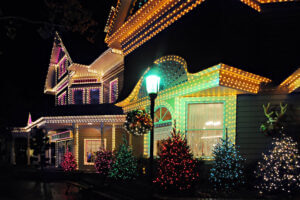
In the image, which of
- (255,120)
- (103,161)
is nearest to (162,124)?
(255,120)

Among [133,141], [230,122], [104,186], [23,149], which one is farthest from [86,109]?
[23,149]

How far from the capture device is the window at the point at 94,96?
72.2 ft

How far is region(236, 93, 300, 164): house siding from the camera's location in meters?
10.3

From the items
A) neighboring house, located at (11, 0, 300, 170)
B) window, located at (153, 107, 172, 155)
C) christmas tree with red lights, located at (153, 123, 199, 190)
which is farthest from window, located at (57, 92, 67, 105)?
christmas tree with red lights, located at (153, 123, 199, 190)

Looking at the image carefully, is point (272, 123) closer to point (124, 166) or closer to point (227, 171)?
point (227, 171)

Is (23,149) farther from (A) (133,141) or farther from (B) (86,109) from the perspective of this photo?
(A) (133,141)

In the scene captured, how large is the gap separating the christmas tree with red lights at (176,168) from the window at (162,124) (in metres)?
2.72

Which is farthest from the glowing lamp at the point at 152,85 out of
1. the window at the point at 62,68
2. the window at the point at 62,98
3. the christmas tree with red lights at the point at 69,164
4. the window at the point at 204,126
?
the window at the point at 62,68

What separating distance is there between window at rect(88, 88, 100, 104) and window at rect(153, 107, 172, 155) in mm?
9307

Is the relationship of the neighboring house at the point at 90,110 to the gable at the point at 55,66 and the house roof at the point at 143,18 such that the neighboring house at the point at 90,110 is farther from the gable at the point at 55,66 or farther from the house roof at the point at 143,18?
the gable at the point at 55,66

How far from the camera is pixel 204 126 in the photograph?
11.4 metres

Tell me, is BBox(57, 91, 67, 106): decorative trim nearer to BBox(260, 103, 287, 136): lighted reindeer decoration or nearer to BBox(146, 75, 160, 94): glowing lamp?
BBox(146, 75, 160, 94): glowing lamp

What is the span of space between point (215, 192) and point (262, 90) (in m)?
3.78

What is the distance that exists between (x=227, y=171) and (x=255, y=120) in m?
2.21
